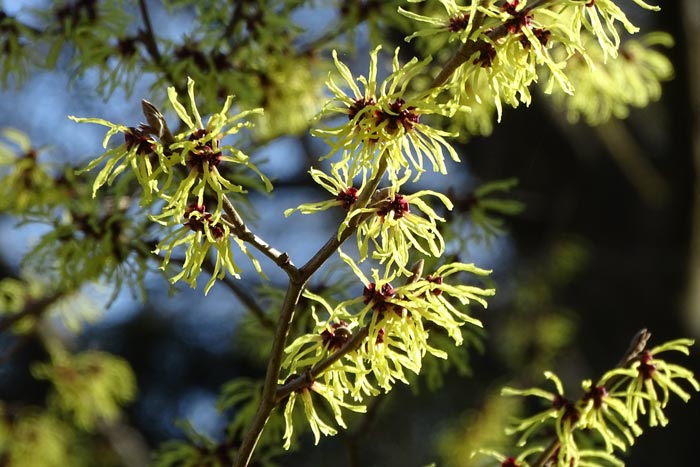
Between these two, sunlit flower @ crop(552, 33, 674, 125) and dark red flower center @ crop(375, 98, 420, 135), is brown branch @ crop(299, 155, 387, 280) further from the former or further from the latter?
sunlit flower @ crop(552, 33, 674, 125)

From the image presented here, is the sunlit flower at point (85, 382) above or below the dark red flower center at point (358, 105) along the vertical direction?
above

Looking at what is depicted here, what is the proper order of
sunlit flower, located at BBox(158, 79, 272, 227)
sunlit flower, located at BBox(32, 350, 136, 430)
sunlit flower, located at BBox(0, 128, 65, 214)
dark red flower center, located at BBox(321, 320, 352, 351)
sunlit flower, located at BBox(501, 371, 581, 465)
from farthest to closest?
sunlit flower, located at BBox(32, 350, 136, 430) < sunlit flower, located at BBox(0, 128, 65, 214) < sunlit flower, located at BBox(501, 371, 581, 465) < dark red flower center, located at BBox(321, 320, 352, 351) < sunlit flower, located at BBox(158, 79, 272, 227)

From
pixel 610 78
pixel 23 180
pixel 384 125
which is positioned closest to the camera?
pixel 384 125

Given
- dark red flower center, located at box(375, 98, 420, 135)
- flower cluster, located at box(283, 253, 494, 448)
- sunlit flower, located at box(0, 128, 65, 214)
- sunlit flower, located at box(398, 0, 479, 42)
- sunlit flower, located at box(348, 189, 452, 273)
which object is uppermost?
sunlit flower, located at box(0, 128, 65, 214)

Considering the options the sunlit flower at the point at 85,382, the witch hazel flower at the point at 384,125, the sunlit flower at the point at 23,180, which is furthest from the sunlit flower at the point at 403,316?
the sunlit flower at the point at 85,382

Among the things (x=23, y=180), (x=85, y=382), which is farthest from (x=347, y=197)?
(x=85, y=382)

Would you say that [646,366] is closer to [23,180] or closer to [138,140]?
[138,140]

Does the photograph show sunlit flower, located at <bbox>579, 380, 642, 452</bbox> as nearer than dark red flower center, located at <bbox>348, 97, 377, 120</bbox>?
No

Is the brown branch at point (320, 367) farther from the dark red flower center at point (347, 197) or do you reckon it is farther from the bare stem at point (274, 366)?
the dark red flower center at point (347, 197)

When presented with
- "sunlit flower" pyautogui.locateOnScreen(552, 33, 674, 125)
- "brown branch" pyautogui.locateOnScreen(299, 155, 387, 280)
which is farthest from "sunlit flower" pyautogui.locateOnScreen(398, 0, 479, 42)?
"sunlit flower" pyautogui.locateOnScreen(552, 33, 674, 125)

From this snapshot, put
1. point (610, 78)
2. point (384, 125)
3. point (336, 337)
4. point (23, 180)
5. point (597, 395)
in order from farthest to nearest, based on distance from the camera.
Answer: point (610, 78) → point (23, 180) → point (597, 395) → point (336, 337) → point (384, 125)

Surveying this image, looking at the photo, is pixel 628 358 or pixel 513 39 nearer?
pixel 513 39

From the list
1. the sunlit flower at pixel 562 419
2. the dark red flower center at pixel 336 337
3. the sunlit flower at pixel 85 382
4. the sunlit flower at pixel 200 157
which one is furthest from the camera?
the sunlit flower at pixel 85 382

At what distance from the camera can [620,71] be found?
6.11 ft
